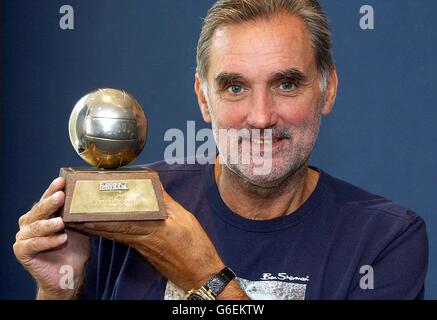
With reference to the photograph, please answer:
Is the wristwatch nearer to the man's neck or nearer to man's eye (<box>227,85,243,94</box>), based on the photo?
the man's neck

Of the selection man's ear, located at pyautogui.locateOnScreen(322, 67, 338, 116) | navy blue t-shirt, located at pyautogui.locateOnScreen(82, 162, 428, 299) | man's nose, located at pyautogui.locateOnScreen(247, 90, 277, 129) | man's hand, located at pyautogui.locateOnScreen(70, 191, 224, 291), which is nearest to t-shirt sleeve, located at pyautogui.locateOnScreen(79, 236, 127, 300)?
navy blue t-shirt, located at pyautogui.locateOnScreen(82, 162, 428, 299)

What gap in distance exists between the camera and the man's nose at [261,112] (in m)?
1.20

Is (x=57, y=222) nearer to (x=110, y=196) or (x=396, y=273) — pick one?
(x=110, y=196)

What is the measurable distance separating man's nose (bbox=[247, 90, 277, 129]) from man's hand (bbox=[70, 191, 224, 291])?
0.19m

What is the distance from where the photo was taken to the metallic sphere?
1.09 m

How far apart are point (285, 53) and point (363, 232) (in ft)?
1.09

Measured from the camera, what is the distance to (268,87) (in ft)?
4.00

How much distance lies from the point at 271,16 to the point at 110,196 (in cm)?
42

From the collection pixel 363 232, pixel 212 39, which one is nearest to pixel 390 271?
pixel 363 232

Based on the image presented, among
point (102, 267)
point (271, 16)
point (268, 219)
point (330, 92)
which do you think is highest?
point (271, 16)

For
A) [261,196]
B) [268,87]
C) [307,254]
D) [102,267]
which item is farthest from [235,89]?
[102,267]

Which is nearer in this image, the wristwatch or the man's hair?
the wristwatch

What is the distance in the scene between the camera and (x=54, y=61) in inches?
84.7
